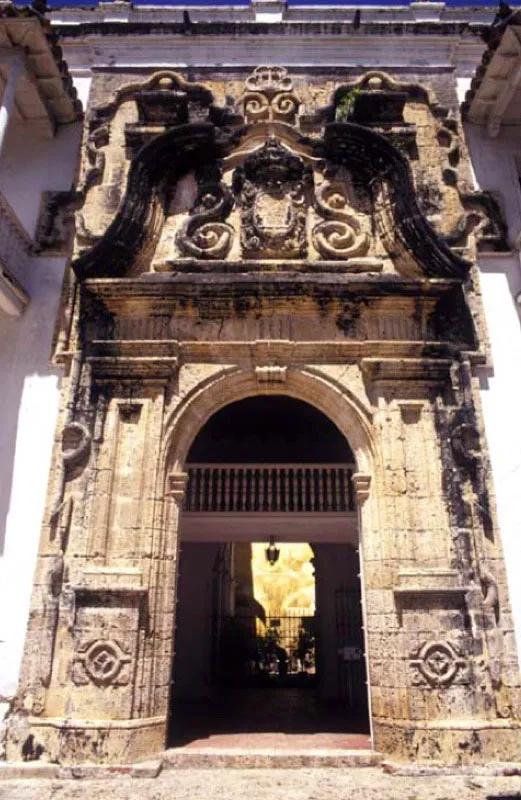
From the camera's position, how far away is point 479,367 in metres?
6.76

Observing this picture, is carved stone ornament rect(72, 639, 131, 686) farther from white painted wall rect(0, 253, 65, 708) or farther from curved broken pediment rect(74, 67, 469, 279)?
curved broken pediment rect(74, 67, 469, 279)

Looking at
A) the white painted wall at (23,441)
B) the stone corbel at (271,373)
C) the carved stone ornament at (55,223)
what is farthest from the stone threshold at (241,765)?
the carved stone ornament at (55,223)

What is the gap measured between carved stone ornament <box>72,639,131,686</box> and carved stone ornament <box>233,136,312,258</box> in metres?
4.48

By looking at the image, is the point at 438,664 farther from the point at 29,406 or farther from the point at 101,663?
the point at 29,406

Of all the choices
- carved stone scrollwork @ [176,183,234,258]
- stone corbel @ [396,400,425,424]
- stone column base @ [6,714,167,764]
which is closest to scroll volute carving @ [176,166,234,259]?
carved stone scrollwork @ [176,183,234,258]

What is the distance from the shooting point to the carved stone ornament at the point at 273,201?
23.3ft

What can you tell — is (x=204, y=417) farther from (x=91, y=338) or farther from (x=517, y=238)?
(x=517, y=238)

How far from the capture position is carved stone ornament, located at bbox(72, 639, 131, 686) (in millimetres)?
5426

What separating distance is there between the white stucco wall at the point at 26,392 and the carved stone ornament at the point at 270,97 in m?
2.43

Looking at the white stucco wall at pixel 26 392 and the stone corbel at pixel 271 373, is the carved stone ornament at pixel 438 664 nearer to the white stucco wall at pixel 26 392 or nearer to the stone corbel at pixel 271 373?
the stone corbel at pixel 271 373

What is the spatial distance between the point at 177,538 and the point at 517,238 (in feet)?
17.5

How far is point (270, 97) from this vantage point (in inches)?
317

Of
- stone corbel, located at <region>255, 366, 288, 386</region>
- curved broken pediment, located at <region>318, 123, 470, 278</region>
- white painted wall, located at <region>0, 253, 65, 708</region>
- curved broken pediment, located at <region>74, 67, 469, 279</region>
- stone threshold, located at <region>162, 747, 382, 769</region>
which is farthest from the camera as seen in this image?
curved broken pediment, located at <region>74, 67, 469, 279</region>

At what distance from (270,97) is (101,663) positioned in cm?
716
